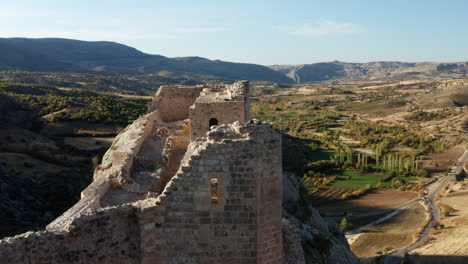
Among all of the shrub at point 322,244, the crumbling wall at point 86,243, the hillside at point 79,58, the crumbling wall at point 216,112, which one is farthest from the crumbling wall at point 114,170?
the hillside at point 79,58

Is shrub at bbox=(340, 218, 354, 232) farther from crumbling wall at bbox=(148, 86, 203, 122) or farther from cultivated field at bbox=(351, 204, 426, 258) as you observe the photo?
crumbling wall at bbox=(148, 86, 203, 122)

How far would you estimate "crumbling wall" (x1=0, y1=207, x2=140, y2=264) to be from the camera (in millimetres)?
5105

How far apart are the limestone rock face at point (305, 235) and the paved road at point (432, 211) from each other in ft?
30.8

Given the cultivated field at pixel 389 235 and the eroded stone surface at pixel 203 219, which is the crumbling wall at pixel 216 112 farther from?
the cultivated field at pixel 389 235

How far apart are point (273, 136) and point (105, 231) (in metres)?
2.85

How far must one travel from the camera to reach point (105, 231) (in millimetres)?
5590

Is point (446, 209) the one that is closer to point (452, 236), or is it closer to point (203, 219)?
point (452, 236)

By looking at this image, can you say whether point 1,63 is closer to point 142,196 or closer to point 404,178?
point 404,178

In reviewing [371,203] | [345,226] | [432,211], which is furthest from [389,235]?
[432,211]

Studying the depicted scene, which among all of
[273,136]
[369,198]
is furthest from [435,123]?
[273,136]

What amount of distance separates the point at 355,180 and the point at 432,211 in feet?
33.1

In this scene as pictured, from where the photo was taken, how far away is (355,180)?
43438 millimetres

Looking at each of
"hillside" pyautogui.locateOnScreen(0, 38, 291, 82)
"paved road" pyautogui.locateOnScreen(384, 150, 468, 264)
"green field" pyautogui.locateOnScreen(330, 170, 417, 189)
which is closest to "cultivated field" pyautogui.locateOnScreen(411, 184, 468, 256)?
"paved road" pyautogui.locateOnScreen(384, 150, 468, 264)

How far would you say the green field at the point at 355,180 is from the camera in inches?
1628
